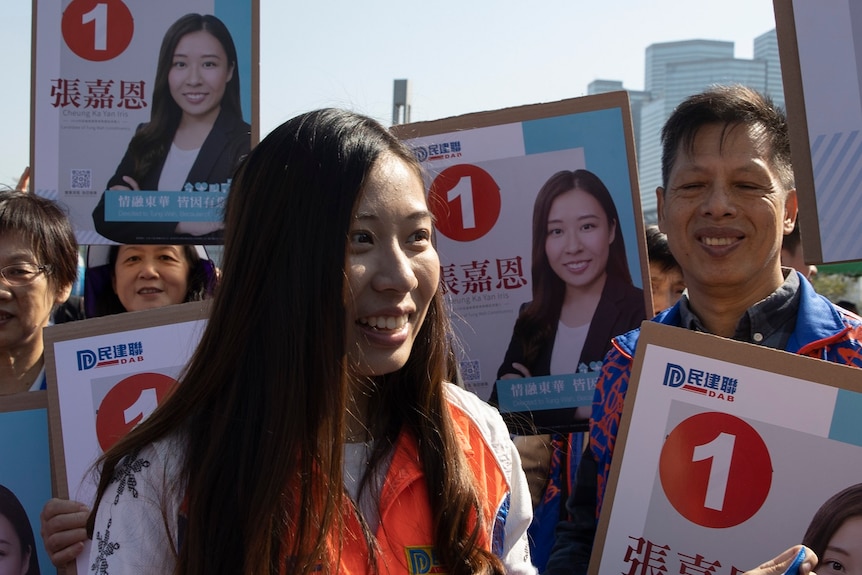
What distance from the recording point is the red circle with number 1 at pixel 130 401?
2504mm

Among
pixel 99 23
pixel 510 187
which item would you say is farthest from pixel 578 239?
pixel 99 23

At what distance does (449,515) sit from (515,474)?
25 cm

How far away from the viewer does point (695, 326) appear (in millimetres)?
2748

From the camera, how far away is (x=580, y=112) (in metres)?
3.07

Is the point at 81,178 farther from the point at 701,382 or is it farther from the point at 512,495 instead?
the point at 701,382

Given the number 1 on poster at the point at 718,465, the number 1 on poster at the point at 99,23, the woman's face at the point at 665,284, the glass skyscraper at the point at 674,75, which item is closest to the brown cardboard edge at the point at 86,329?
the number 1 on poster at the point at 99,23

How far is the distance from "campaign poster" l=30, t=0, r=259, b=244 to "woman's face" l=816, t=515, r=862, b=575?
2.12 metres

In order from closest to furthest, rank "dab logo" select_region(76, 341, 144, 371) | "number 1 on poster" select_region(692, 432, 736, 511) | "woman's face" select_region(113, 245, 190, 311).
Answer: "number 1 on poster" select_region(692, 432, 736, 511)
"dab logo" select_region(76, 341, 144, 371)
"woman's face" select_region(113, 245, 190, 311)

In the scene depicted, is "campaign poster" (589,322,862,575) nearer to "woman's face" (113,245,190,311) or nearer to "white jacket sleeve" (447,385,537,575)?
"white jacket sleeve" (447,385,537,575)

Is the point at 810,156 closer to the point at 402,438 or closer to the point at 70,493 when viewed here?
the point at 402,438

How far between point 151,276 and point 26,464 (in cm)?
132

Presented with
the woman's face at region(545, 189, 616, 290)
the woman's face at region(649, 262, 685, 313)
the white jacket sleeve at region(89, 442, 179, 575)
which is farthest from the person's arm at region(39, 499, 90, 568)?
the woman's face at region(649, 262, 685, 313)

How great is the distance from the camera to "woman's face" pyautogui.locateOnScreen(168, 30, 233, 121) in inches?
127

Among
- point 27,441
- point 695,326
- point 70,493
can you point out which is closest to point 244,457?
point 70,493
